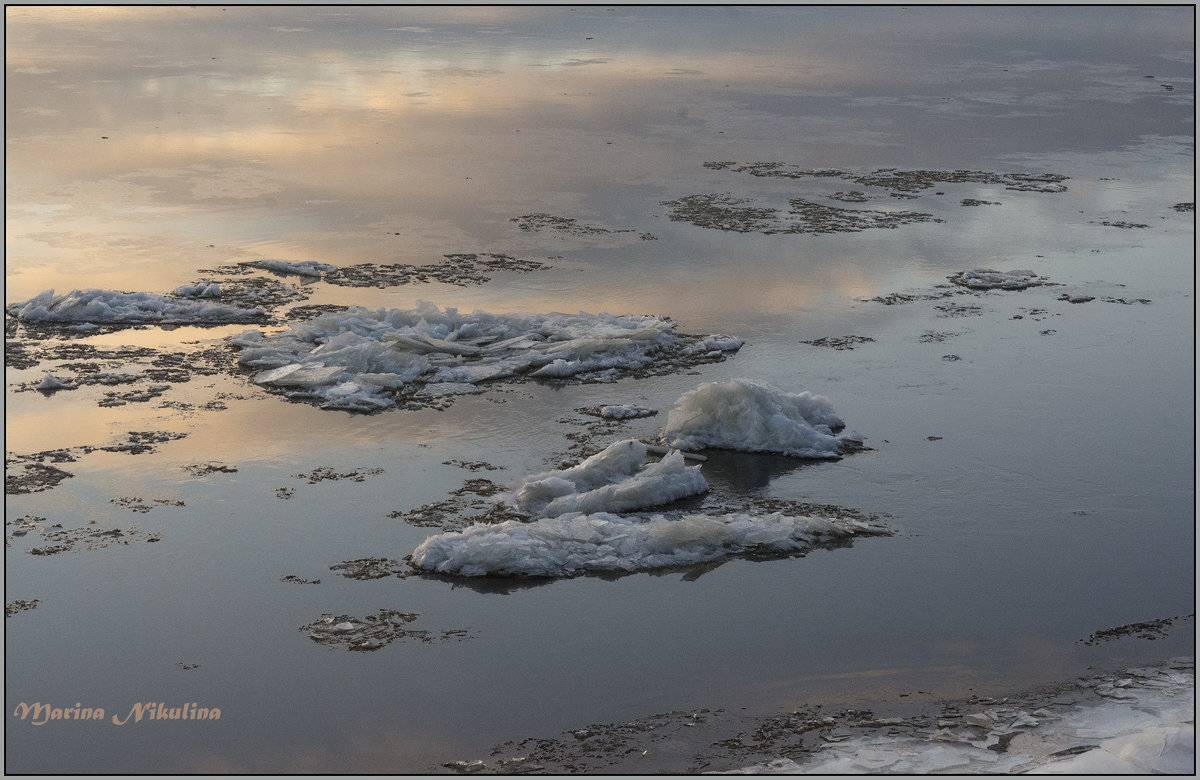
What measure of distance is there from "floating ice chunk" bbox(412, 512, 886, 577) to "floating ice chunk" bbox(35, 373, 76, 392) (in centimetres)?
414

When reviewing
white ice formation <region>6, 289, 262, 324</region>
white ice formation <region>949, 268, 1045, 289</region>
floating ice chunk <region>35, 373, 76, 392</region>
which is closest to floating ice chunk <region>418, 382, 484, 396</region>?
white ice formation <region>6, 289, 262, 324</region>

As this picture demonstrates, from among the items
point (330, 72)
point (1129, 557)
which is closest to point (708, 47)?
point (330, 72)

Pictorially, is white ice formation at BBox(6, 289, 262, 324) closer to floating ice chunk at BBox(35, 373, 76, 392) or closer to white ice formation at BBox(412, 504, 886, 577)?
floating ice chunk at BBox(35, 373, 76, 392)

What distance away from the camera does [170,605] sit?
7281 mm

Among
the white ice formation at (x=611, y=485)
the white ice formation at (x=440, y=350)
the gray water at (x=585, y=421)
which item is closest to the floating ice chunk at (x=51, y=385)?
the gray water at (x=585, y=421)

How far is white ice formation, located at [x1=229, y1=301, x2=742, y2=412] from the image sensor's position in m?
10.4

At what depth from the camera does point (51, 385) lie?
1026 centimetres

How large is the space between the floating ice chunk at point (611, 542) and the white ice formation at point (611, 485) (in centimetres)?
15

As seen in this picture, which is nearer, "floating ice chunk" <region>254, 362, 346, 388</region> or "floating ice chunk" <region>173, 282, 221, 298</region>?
"floating ice chunk" <region>254, 362, 346, 388</region>

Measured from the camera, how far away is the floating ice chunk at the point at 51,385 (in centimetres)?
1024

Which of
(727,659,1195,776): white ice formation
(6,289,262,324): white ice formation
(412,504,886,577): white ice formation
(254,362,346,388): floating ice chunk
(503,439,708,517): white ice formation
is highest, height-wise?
(6,289,262,324): white ice formation

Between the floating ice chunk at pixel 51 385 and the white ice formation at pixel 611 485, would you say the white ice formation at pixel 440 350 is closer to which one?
the floating ice chunk at pixel 51 385

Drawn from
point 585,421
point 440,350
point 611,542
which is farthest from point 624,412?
point 611,542

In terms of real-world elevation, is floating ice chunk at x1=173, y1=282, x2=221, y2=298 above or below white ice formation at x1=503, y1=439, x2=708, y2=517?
above
